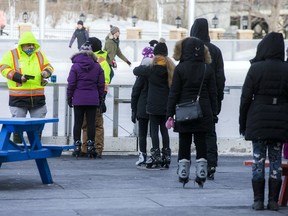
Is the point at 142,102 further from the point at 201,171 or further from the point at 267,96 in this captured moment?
the point at 267,96

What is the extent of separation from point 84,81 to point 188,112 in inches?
154

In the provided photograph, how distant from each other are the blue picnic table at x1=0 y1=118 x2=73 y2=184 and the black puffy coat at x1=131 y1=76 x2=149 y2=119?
216cm

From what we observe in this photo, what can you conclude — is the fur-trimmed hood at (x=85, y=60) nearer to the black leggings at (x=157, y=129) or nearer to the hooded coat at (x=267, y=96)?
the black leggings at (x=157, y=129)

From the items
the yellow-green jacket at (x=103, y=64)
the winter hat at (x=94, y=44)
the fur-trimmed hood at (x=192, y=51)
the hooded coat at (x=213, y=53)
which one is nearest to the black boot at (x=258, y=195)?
the fur-trimmed hood at (x=192, y=51)

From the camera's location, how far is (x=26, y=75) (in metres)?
14.2

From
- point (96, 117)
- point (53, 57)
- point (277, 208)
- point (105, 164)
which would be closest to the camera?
point (277, 208)

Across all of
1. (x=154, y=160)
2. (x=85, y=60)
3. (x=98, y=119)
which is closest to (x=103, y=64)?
(x=98, y=119)

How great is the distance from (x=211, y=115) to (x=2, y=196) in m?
2.44

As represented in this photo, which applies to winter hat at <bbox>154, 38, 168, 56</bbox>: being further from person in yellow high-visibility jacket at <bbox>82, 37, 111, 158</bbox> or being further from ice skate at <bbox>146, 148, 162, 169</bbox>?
person in yellow high-visibility jacket at <bbox>82, 37, 111, 158</bbox>

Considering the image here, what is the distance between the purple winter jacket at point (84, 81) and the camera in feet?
49.9

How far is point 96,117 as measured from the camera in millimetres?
15984

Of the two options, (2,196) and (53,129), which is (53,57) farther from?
(2,196)

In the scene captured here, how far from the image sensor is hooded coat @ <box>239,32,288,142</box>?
10.0 metres

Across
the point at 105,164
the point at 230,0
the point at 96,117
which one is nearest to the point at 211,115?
A: the point at 105,164
